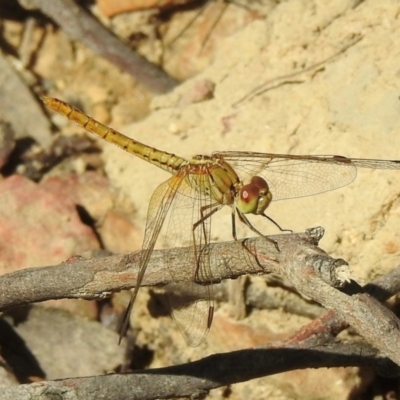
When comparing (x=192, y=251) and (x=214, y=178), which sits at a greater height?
(x=214, y=178)

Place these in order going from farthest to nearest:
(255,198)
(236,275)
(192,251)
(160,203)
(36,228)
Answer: (36,228)
(160,203)
(255,198)
(192,251)
(236,275)

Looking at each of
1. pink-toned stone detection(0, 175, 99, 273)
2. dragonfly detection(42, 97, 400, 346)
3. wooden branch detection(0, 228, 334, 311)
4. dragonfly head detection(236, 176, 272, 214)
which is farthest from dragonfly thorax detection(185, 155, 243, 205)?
wooden branch detection(0, 228, 334, 311)

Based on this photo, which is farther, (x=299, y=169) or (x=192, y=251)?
(x=299, y=169)

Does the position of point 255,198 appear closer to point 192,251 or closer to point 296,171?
point 296,171

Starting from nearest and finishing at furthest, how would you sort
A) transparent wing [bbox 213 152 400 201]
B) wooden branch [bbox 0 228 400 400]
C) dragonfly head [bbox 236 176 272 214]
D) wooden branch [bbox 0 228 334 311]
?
wooden branch [bbox 0 228 400 400]
wooden branch [bbox 0 228 334 311]
transparent wing [bbox 213 152 400 201]
dragonfly head [bbox 236 176 272 214]

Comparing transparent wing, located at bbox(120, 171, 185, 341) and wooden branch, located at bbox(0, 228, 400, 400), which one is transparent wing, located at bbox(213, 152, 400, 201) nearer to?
transparent wing, located at bbox(120, 171, 185, 341)

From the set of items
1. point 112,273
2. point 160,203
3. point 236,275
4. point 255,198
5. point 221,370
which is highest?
point 160,203

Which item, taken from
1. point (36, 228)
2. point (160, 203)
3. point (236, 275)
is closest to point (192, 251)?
point (236, 275)

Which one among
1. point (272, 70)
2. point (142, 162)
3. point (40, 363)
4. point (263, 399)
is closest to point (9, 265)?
point (40, 363)
